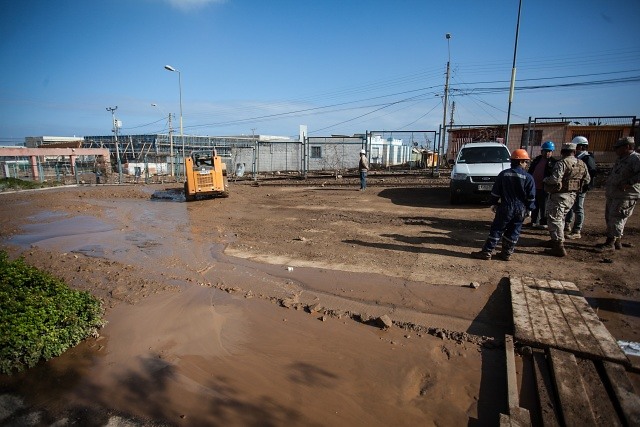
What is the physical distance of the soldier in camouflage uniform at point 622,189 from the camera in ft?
18.2

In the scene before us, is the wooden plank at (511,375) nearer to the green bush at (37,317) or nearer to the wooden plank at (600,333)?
the wooden plank at (600,333)

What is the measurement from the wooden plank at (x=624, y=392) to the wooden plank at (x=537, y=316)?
45 cm

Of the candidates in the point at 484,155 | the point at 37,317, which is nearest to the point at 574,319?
the point at 37,317

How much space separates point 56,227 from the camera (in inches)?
368

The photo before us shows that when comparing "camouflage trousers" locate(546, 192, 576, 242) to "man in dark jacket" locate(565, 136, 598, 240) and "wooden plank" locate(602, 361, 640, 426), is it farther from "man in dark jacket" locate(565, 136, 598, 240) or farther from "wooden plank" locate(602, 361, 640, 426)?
"wooden plank" locate(602, 361, 640, 426)

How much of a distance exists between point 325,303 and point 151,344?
79.9 inches

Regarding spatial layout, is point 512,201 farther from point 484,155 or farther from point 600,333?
point 484,155

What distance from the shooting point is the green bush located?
125 inches

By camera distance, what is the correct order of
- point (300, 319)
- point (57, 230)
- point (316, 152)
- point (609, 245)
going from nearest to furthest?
point (300, 319) < point (609, 245) < point (57, 230) < point (316, 152)

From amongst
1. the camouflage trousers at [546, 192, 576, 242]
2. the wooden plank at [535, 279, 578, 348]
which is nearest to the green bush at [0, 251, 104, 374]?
the wooden plank at [535, 279, 578, 348]

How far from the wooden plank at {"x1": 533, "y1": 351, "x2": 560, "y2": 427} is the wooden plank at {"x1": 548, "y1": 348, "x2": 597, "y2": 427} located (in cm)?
6

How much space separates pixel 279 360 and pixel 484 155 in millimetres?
9889

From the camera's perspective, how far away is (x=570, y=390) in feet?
8.76

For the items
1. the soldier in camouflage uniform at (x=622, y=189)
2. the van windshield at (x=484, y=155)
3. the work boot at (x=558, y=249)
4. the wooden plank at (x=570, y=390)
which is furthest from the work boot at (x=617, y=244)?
the van windshield at (x=484, y=155)
